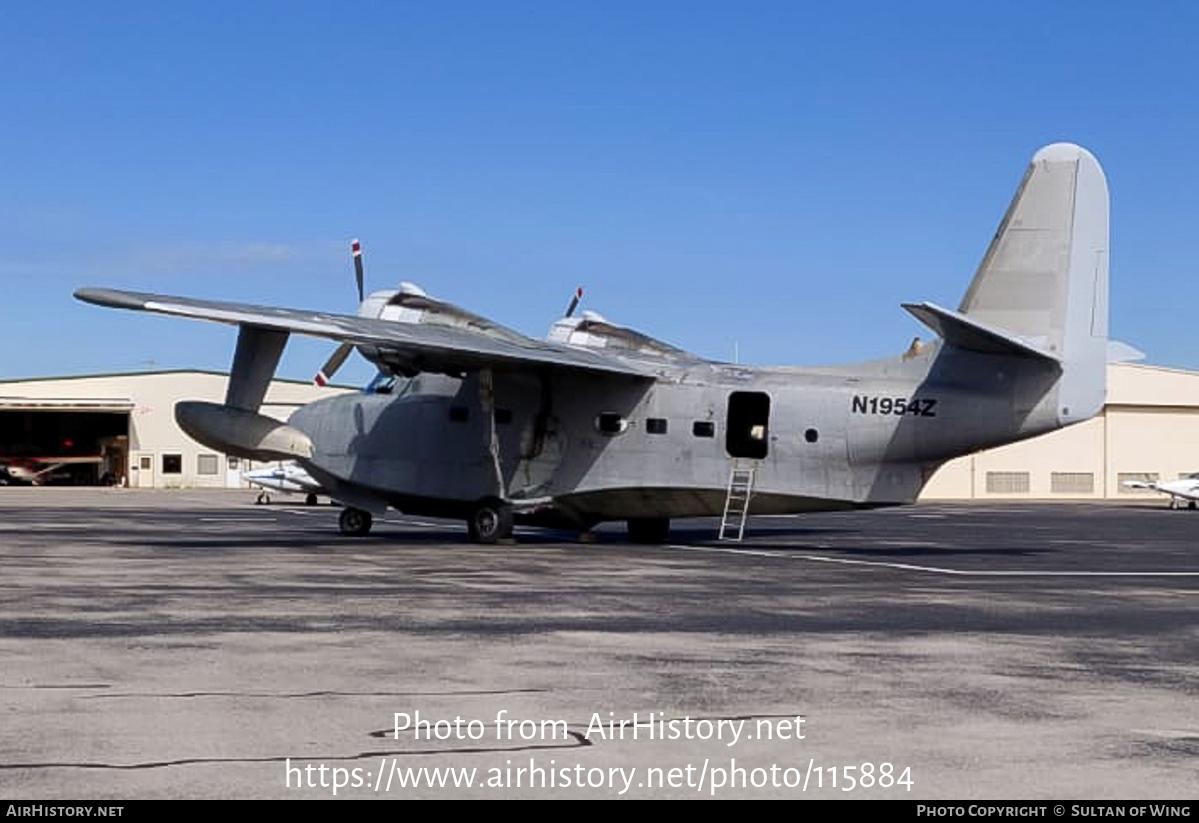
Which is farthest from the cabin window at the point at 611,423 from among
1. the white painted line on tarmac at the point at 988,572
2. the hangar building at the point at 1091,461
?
the hangar building at the point at 1091,461

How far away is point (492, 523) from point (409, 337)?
15.9 feet

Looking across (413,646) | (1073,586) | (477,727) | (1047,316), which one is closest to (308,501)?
(1047,316)

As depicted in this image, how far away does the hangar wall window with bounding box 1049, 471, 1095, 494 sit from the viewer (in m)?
98.2

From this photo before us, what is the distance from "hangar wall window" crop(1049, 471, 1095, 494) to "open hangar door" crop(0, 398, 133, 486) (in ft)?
211

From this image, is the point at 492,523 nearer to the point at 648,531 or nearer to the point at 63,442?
the point at 648,531

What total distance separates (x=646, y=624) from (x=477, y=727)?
6.32 meters

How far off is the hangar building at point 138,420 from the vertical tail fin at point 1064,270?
78457 millimetres

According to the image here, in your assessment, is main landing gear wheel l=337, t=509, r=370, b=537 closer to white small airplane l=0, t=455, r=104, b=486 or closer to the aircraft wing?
the aircraft wing

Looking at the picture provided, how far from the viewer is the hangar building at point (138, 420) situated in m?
107

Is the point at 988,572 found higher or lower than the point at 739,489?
lower

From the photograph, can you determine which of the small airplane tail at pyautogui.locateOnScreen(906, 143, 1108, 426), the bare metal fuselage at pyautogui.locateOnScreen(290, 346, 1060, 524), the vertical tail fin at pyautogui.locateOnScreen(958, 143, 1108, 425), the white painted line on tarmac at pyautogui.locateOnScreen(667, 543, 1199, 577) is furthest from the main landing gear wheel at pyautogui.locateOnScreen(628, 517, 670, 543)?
the vertical tail fin at pyautogui.locateOnScreen(958, 143, 1108, 425)

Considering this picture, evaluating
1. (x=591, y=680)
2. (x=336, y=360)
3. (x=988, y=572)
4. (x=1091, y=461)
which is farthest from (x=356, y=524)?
(x=1091, y=461)

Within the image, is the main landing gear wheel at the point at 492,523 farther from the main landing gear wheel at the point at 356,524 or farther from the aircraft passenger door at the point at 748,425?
the aircraft passenger door at the point at 748,425

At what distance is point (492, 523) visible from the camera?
3122cm
